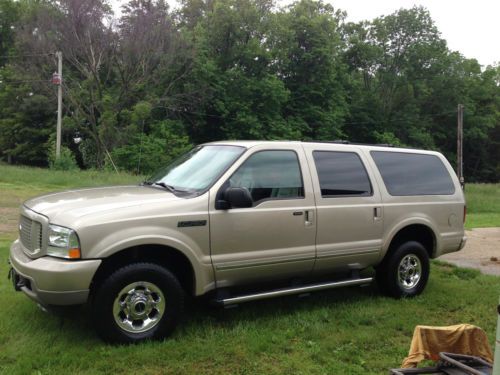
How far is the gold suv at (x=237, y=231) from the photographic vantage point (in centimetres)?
425

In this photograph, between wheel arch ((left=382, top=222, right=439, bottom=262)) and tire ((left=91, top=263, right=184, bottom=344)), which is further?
wheel arch ((left=382, top=222, right=439, bottom=262))

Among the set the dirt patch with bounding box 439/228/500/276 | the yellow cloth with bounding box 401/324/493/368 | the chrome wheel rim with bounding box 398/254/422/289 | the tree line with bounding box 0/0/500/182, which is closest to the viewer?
the yellow cloth with bounding box 401/324/493/368

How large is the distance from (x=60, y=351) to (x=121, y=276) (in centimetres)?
80

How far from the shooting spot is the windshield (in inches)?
198

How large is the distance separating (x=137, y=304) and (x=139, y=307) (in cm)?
4

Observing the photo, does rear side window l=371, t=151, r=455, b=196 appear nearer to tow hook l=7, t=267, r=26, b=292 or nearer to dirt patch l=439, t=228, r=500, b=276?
dirt patch l=439, t=228, r=500, b=276

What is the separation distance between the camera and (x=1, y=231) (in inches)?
384

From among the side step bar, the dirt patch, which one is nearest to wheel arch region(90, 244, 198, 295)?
the side step bar

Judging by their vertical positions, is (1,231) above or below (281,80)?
below

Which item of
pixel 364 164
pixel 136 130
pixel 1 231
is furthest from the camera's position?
pixel 136 130

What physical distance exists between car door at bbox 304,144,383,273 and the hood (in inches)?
65.7

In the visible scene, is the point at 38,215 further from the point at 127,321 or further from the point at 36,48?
the point at 36,48

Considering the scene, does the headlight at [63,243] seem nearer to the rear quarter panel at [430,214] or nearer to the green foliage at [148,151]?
the rear quarter panel at [430,214]

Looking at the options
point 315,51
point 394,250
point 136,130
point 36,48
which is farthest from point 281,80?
point 394,250
